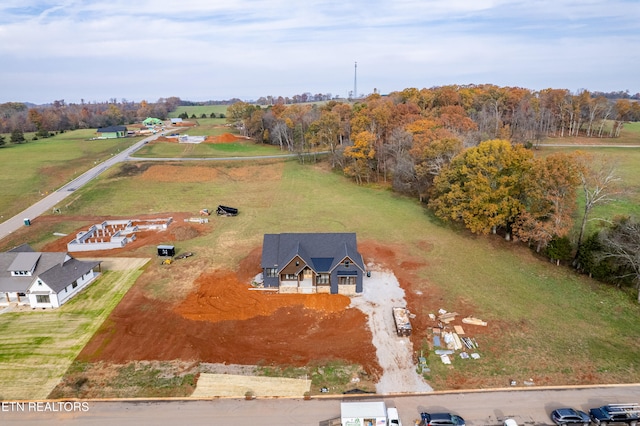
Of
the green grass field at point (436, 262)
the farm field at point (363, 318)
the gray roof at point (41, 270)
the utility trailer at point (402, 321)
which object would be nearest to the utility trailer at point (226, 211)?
the farm field at point (363, 318)

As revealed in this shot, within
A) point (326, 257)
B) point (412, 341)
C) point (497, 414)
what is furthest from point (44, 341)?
point (497, 414)

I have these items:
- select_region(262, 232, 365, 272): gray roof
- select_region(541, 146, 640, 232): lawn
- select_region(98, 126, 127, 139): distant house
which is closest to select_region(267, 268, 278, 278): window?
select_region(262, 232, 365, 272): gray roof

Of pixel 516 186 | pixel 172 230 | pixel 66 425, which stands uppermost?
pixel 516 186

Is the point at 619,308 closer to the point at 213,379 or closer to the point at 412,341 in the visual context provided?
the point at 412,341

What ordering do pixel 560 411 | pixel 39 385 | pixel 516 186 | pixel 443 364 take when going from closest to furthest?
pixel 560 411 → pixel 39 385 → pixel 443 364 → pixel 516 186

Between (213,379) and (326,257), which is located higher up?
(326,257)

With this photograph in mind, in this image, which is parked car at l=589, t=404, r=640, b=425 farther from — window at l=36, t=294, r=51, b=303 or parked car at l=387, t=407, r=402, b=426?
window at l=36, t=294, r=51, b=303


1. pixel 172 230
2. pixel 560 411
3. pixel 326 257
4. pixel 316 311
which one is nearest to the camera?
pixel 560 411

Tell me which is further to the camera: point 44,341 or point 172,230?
point 172,230

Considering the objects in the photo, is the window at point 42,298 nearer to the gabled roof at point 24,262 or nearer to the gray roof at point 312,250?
the gabled roof at point 24,262
